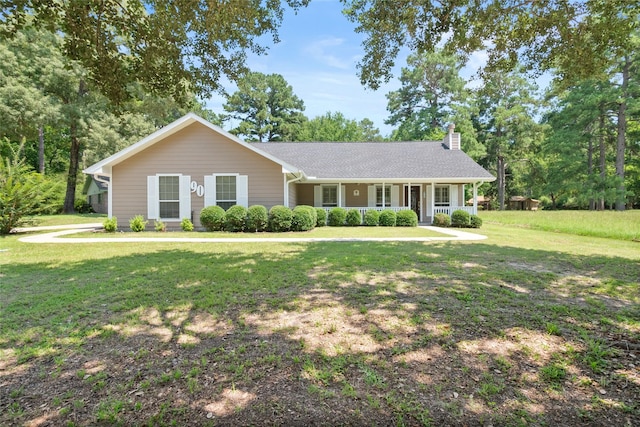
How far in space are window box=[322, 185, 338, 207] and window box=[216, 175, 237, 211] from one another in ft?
19.1

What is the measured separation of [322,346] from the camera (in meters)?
3.17

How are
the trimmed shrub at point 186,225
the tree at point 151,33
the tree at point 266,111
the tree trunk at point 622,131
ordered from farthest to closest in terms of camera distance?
the tree at point 266,111, the tree trunk at point 622,131, the trimmed shrub at point 186,225, the tree at point 151,33

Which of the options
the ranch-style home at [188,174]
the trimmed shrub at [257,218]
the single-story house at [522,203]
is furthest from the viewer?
the single-story house at [522,203]

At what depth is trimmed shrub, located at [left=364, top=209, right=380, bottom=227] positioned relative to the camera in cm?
1622

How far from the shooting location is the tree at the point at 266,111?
4150 cm

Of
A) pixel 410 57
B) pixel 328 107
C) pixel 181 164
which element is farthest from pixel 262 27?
pixel 328 107

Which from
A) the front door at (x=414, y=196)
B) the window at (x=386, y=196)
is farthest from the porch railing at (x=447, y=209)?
the window at (x=386, y=196)

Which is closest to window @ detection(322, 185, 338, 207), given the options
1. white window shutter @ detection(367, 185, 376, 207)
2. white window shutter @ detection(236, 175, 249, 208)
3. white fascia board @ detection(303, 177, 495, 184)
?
white fascia board @ detection(303, 177, 495, 184)

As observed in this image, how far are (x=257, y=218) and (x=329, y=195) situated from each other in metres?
6.55

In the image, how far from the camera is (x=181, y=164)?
1412cm

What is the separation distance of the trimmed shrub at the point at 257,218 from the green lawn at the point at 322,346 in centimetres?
683

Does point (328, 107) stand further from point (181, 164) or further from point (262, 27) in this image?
point (262, 27)

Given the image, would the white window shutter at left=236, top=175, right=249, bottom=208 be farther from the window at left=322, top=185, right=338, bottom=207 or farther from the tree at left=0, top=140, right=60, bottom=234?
the tree at left=0, top=140, right=60, bottom=234

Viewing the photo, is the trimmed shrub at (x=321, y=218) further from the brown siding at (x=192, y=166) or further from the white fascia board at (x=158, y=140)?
the white fascia board at (x=158, y=140)
